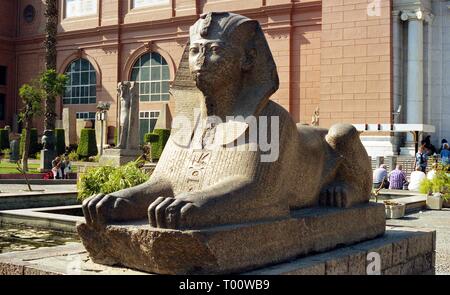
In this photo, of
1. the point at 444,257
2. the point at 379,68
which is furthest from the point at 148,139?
the point at 444,257

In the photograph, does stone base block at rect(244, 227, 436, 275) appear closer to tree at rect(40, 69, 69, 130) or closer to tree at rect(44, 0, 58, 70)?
tree at rect(40, 69, 69, 130)

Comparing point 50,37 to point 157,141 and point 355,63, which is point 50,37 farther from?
point 355,63

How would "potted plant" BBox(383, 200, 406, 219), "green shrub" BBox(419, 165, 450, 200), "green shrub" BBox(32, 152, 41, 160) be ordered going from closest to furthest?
"potted plant" BBox(383, 200, 406, 219) → "green shrub" BBox(419, 165, 450, 200) → "green shrub" BBox(32, 152, 41, 160)

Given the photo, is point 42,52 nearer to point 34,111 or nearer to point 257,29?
point 34,111

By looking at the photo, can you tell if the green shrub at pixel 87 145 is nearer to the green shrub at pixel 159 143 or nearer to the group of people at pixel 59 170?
the green shrub at pixel 159 143

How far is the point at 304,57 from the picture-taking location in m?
28.8

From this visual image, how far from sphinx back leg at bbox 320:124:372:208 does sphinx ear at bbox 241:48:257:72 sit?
1.20 meters

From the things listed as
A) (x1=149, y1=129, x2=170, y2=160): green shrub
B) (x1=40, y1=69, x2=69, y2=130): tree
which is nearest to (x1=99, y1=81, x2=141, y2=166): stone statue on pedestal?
(x1=40, y1=69, x2=69, y2=130): tree

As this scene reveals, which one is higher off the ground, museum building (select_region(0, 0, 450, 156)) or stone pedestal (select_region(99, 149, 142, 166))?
museum building (select_region(0, 0, 450, 156))

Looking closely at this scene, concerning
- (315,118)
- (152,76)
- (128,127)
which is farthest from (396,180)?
(152,76)

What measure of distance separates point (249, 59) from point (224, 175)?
36.2 inches

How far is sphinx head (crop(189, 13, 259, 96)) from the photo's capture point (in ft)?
13.9

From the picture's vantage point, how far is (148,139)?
2945cm

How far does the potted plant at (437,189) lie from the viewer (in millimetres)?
13102
